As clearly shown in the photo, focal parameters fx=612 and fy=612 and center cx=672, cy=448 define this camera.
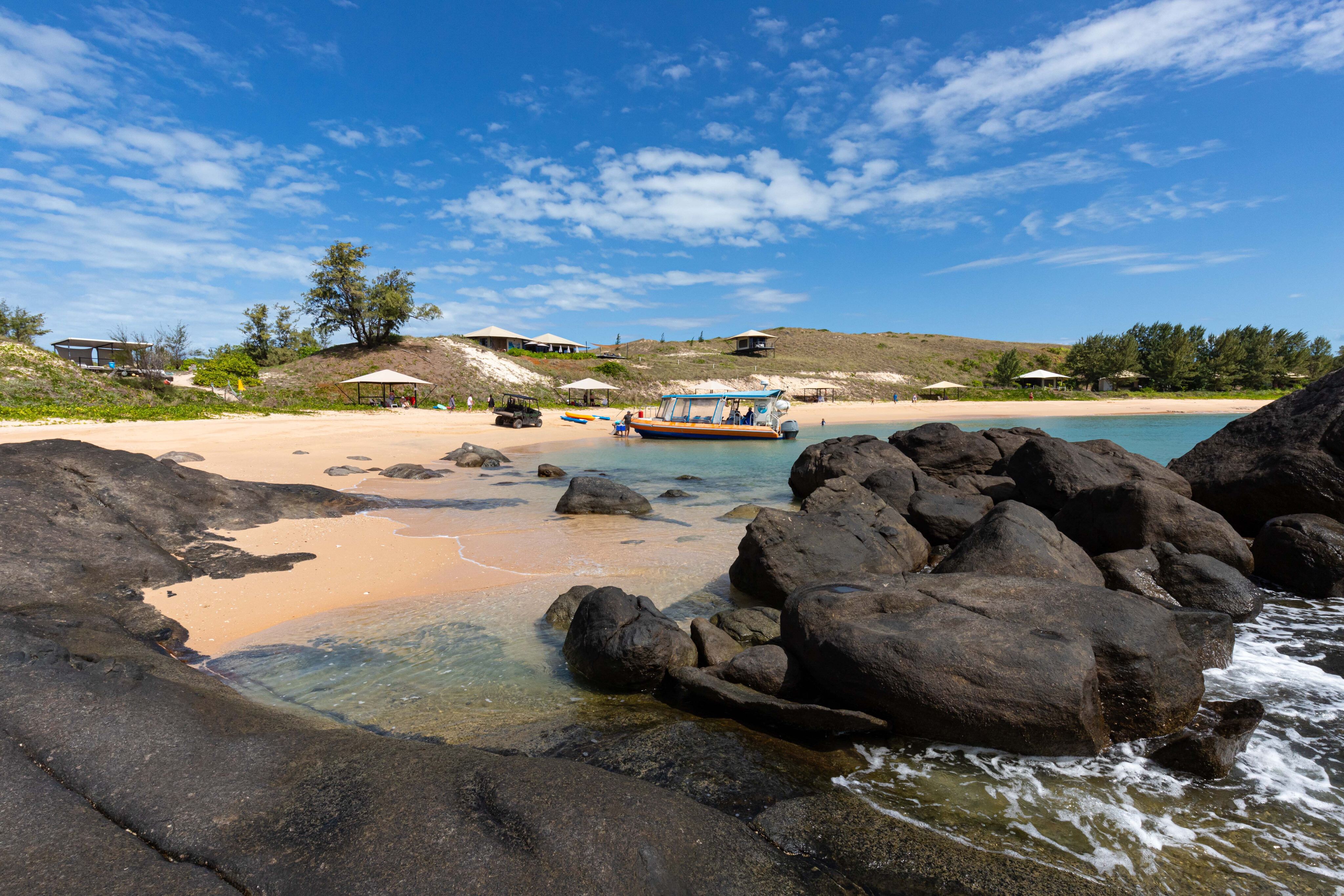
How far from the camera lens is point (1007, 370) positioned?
228 ft

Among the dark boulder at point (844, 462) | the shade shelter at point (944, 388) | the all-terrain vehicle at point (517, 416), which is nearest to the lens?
the dark boulder at point (844, 462)

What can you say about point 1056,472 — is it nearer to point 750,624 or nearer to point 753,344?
point 750,624

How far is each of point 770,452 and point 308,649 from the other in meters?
24.5

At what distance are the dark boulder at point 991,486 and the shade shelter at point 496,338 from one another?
59.8m

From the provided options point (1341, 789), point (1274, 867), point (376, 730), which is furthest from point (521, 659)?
A: point (1341, 789)

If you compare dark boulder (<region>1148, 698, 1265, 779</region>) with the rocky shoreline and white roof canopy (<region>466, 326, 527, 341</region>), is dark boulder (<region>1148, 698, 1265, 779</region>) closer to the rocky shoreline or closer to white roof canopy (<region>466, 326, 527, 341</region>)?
the rocky shoreline

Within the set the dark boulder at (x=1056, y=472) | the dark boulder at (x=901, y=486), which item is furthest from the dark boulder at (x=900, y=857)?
the dark boulder at (x=1056, y=472)

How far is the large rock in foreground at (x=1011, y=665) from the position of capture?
4.36 metres

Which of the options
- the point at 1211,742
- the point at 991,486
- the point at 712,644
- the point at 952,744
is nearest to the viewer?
the point at 1211,742

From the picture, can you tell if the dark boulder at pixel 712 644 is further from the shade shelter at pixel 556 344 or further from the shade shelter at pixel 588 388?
the shade shelter at pixel 556 344

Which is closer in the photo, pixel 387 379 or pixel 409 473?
pixel 409 473

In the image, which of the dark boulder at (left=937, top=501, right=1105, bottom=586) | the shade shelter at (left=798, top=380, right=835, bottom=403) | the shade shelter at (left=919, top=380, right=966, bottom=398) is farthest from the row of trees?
the dark boulder at (left=937, top=501, right=1105, bottom=586)

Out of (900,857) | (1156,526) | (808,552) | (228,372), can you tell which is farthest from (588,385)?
(900,857)

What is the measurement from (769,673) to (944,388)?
218 feet
